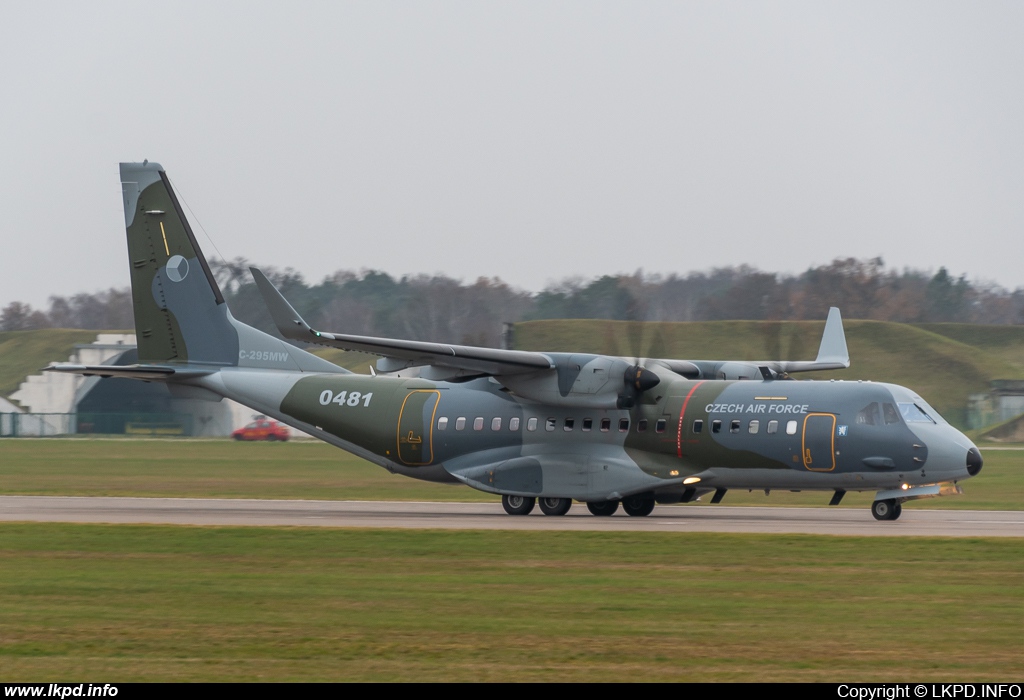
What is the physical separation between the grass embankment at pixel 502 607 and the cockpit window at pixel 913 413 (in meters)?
3.71

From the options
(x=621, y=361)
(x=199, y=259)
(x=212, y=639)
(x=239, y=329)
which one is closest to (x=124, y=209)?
(x=199, y=259)

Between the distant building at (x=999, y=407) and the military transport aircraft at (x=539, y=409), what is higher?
the military transport aircraft at (x=539, y=409)

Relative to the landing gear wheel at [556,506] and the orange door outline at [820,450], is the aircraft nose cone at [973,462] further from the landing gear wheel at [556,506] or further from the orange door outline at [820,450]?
the landing gear wheel at [556,506]

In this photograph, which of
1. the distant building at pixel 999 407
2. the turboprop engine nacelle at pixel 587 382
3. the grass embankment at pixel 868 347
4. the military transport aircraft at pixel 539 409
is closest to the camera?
the military transport aircraft at pixel 539 409

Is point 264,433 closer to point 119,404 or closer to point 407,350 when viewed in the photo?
point 119,404

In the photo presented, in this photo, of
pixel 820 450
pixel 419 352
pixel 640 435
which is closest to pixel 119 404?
pixel 419 352

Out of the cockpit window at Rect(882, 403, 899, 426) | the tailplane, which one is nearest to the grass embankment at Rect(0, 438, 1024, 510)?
the tailplane

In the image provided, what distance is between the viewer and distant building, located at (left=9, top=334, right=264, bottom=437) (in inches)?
2753

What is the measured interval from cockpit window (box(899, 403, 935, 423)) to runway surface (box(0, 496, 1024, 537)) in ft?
6.50

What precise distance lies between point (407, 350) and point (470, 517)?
3966 mm

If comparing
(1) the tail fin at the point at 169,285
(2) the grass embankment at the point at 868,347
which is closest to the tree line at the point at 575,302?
(2) the grass embankment at the point at 868,347

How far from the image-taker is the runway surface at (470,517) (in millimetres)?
22734

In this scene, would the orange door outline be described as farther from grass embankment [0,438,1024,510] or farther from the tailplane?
the tailplane
